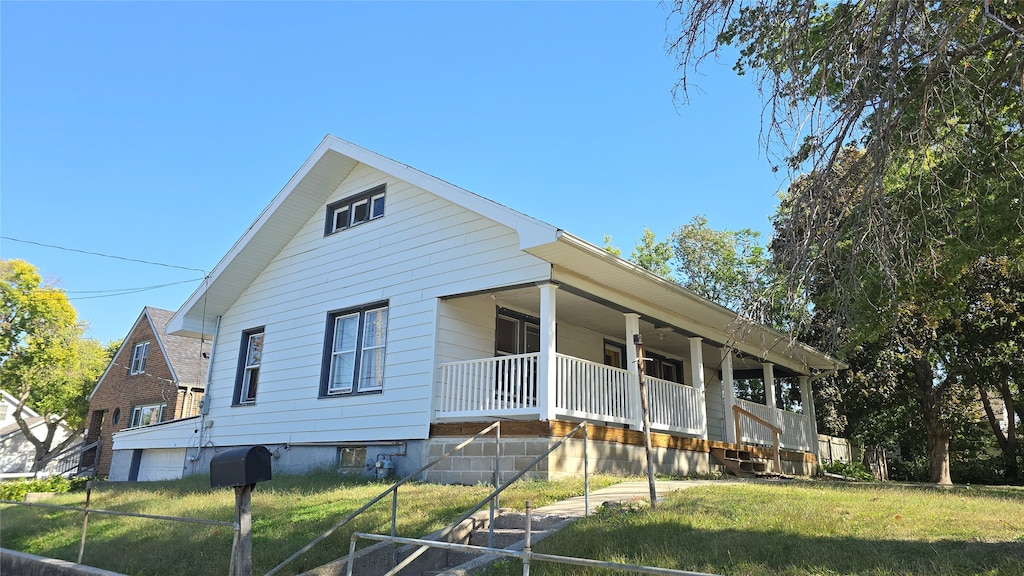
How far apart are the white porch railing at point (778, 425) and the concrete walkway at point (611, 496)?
597 centimetres

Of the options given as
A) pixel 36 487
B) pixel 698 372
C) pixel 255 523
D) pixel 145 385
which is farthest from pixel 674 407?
pixel 145 385

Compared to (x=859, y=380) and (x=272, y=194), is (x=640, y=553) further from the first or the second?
(x=859, y=380)

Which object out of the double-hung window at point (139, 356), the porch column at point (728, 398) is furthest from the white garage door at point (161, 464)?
the porch column at point (728, 398)

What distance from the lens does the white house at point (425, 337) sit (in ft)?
35.4

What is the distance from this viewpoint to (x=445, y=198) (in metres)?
11.9

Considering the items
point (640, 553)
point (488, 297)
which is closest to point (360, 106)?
point (488, 297)

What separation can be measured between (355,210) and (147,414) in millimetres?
17040

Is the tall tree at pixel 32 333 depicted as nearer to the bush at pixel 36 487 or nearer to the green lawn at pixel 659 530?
the bush at pixel 36 487

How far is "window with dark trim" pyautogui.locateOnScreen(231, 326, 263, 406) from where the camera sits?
15.2 metres

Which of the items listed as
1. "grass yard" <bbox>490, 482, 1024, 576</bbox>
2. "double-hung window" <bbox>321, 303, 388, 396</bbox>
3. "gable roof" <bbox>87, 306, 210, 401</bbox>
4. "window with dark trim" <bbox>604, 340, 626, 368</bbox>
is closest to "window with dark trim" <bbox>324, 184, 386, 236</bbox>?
"double-hung window" <bbox>321, 303, 388, 396</bbox>

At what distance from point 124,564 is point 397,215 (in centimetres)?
775

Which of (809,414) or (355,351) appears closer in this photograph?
(355,351)

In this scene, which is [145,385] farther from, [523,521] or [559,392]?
[523,521]

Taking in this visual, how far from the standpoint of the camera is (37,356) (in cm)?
2961
